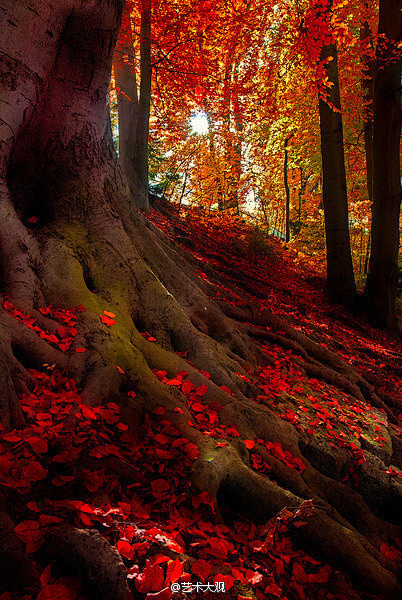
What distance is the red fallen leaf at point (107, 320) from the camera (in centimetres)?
311

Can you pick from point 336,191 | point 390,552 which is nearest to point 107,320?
point 390,552

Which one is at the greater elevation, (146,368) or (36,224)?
(36,224)

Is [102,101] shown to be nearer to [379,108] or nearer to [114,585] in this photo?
[114,585]

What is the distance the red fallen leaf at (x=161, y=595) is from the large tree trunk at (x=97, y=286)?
836mm

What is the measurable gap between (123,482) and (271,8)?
12003 mm

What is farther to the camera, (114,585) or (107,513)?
(107,513)

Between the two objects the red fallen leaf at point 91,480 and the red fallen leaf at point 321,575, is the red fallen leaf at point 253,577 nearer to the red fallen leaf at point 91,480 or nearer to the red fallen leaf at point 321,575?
the red fallen leaf at point 321,575

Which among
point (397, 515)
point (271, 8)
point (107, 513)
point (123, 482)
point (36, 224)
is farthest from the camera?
point (271, 8)

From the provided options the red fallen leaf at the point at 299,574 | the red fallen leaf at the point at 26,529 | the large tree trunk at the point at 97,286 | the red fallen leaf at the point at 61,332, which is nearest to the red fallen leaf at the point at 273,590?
the red fallen leaf at the point at 299,574

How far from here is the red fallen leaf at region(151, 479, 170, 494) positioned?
7.15 ft

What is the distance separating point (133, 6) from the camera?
9000 millimetres

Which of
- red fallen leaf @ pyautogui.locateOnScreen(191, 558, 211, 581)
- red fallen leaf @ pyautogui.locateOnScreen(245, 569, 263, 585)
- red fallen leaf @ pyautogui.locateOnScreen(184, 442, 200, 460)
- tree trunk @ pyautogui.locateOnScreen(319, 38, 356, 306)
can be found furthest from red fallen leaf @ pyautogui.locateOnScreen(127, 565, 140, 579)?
tree trunk @ pyautogui.locateOnScreen(319, 38, 356, 306)

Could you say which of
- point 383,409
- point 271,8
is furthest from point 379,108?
point 383,409

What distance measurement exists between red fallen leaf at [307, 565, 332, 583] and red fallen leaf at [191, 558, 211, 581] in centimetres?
95
